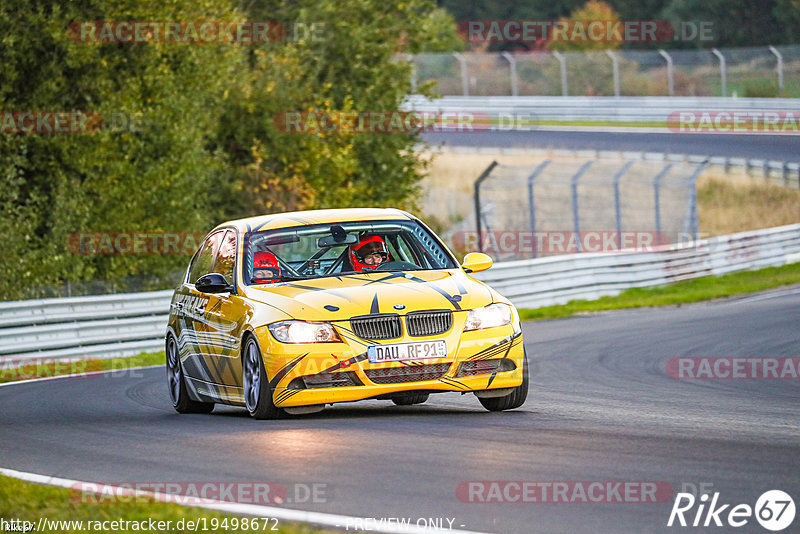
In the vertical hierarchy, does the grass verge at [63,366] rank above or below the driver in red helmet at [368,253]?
below

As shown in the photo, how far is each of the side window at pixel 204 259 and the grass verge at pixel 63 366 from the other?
20.9 ft

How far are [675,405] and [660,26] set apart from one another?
69.0 metres

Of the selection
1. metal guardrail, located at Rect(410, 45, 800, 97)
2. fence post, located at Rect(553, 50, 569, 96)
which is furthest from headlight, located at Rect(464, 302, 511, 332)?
fence post, located at Rect(553, 50, 569, 96)

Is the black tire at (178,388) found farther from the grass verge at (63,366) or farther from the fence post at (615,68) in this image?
the fence post at (615,68)

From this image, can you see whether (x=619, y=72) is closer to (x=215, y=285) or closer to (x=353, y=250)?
(x=353, y=250)

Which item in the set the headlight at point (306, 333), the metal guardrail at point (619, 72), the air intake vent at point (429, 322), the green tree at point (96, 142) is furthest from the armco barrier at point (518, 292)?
the metal guardrail at point (619, 72)

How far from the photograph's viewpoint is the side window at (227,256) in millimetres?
10383

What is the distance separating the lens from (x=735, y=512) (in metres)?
5.61

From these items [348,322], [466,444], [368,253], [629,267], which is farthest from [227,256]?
[629,267]

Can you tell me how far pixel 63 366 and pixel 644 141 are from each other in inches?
1168

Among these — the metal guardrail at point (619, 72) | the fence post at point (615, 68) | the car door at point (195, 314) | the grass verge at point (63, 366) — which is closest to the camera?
the car door at point (195, 314)

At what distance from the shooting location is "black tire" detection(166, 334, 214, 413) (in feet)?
36.8

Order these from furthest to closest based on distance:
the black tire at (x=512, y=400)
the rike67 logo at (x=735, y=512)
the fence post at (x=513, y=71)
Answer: the fence post at (x=513, y=71), the black tire at (x=512, y=400), the rike67 logo at (x=735, y=512)

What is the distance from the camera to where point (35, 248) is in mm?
25594
